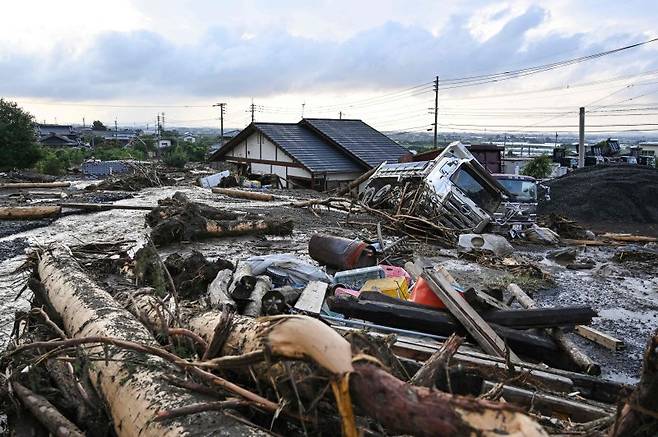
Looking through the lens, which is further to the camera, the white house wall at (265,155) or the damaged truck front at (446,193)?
the white house wall at (265,155)

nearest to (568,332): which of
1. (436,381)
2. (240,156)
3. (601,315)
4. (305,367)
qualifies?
(601,315)

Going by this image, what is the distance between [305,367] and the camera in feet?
7.69

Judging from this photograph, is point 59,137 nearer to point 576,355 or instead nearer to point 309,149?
point 309,149

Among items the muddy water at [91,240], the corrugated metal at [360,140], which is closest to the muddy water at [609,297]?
the muddy water at [91,240]

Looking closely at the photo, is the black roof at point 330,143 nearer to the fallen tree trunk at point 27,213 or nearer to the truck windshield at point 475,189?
the truck windshield at point 475,189

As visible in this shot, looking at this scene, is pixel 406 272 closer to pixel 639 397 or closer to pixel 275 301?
pixel 275 301

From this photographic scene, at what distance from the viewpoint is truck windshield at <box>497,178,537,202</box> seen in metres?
13.3

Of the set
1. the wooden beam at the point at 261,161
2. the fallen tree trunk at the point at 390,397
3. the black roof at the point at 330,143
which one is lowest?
the fallen tree trunk at the point at 390,397

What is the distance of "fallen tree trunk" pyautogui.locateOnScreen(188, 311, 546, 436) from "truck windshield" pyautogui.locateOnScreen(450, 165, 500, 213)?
10912mm

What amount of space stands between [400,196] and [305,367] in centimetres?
1091

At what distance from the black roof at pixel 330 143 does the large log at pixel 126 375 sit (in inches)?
801

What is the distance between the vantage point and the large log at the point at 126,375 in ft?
7.88

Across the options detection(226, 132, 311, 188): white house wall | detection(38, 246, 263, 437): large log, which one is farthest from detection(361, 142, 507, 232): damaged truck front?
detection(226, 132, 311, 188): white house wall

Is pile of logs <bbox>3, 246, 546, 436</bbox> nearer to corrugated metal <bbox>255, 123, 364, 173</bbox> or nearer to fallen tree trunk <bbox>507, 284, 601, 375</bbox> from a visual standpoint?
fallen tree trunk <bbox>507, 284, 601, 375</bbox>
